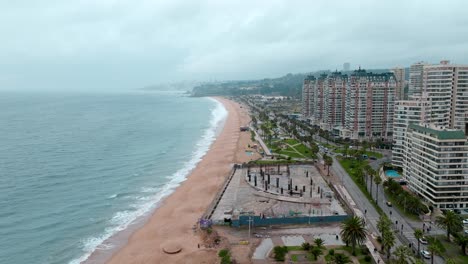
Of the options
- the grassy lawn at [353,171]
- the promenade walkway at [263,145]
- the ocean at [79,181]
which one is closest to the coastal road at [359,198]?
the grassy lawn at [353,171]

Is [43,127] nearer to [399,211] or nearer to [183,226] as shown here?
[183,226]

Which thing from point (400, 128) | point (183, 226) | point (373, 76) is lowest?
point (183, 226)

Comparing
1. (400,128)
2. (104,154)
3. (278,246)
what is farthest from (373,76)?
(278,246)

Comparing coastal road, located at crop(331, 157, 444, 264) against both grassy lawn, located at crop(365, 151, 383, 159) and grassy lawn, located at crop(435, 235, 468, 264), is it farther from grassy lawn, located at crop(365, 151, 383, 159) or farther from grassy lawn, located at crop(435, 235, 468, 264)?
grassy lawn, located at crop(365, 151, 383, 159)

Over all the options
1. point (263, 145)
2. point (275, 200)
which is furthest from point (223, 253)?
point (263, 145)

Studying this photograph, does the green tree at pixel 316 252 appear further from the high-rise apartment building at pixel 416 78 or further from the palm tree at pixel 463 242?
the high-rise apartment building at pixel 416 78

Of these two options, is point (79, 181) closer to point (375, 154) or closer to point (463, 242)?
point (463, 242)
